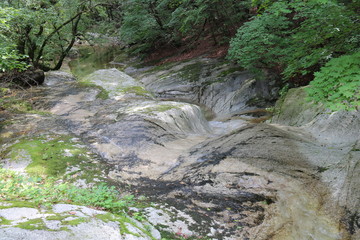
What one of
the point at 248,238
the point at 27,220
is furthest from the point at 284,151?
the point at 27,220

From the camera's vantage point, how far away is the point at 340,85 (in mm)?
4137

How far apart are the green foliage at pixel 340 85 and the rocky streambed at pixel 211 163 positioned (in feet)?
5.08

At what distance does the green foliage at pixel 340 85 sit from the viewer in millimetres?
3857

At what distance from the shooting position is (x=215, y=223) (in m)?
3.72

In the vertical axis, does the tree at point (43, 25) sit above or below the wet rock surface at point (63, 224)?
above

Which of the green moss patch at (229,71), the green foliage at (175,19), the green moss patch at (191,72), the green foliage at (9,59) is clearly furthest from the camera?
the green foliage at (175,19)

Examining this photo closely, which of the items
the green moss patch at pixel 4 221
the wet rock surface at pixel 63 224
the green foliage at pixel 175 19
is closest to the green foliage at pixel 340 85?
the wet rock surface at pixel 63 224

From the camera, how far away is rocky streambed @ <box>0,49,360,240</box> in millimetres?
3777

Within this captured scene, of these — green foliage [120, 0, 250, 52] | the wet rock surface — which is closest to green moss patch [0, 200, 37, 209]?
the wet rock surface

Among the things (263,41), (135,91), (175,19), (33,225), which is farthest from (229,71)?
(33,225)

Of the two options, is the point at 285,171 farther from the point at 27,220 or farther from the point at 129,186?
the point at 27,220

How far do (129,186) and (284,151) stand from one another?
11.5 feet

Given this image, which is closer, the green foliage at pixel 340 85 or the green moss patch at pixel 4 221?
the green moss patch at pixel 4 221

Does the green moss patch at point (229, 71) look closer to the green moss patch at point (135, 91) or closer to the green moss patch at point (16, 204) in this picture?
the green moss patch at point (135, 91)
